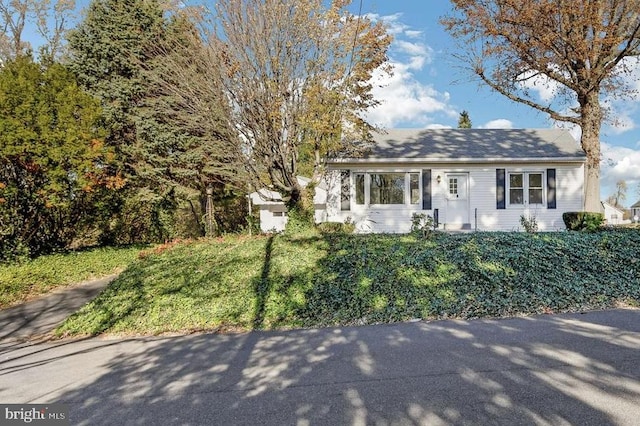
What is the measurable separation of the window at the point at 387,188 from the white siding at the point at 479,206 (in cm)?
19

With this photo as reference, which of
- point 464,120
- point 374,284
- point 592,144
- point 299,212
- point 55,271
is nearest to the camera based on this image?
point 374,284

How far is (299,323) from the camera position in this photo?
5.16 meters

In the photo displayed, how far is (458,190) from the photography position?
13297 millimetres

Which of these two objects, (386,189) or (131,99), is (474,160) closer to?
(386,189)

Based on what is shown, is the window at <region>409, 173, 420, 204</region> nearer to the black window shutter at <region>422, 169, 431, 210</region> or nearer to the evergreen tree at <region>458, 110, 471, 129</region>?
the black window shutter at <region>422, 169, 431, 210</region>

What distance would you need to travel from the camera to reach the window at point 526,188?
13195 mm

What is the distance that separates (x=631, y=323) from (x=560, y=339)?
1446mm

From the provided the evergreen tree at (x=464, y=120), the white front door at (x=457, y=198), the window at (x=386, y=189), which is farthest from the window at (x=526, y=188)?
the evergreen tree at (x=464, y=120)

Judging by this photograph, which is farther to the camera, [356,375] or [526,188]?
[526,188]

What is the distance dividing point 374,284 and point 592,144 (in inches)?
416

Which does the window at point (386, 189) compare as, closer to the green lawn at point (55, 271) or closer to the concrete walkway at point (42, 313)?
the green lawn at point (55, 271)

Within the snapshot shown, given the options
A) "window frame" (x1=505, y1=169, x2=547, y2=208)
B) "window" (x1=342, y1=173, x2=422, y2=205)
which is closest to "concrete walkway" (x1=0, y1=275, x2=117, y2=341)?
"window" (x1=342, y1=173, x2=422, y2=205)

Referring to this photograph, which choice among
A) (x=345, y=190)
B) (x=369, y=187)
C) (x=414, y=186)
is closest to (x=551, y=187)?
(x=414, y=186)

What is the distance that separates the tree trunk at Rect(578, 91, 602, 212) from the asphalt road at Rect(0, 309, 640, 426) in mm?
8232
